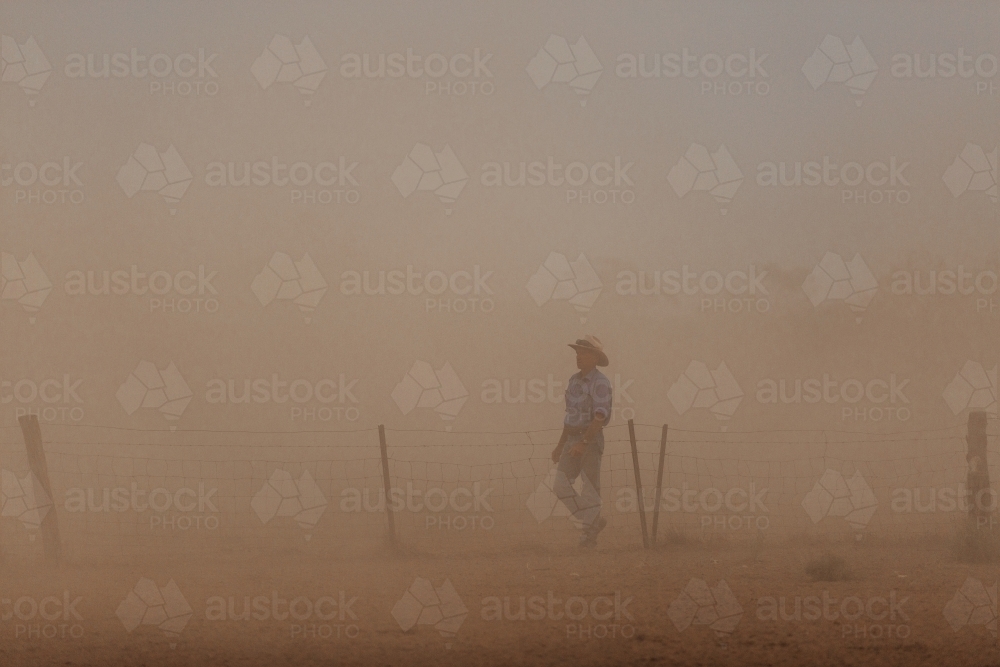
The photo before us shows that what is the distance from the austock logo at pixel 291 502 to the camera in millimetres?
14327

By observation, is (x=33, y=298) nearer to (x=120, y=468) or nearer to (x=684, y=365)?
(x=120, y=468)

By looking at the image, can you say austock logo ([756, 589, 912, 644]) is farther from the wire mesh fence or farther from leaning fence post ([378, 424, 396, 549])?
leaning fence post ([378, 424, 396, 549])

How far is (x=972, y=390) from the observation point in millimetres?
19125

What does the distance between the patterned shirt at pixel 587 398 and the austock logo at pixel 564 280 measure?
861 centimetres

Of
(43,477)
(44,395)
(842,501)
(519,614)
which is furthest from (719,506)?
(44,395)

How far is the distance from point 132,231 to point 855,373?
15.9 m

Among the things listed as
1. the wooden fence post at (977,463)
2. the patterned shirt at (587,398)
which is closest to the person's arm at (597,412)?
the patterned shirt at (587,398)

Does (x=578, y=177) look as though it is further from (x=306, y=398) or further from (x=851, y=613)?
(x=306, y=398)

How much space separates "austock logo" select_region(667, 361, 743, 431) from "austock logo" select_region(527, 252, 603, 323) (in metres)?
2.74

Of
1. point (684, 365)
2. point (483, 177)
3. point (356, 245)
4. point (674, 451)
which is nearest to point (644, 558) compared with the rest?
point (483, 177)

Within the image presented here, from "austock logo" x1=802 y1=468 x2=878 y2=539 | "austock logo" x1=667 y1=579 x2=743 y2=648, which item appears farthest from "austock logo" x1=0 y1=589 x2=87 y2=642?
"austock logo" x1=802 y1=468 x2=878 y2=539

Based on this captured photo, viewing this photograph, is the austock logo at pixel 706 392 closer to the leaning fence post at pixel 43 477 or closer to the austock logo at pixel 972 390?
the austock logo at pixel 972 390

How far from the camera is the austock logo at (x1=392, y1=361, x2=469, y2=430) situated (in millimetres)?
19797

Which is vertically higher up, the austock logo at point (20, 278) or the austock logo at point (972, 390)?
the austock logo at point (20, 278)
